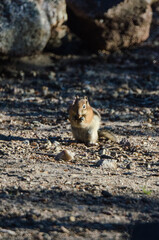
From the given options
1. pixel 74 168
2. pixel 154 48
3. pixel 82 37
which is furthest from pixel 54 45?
pixel 74 168

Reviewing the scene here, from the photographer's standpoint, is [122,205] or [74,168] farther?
[74,168]

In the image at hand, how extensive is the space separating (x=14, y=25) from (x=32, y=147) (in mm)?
4012

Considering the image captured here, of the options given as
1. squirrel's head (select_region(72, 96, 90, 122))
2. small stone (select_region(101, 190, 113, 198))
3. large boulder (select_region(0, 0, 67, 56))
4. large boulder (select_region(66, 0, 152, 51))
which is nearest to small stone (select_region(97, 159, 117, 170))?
small stone (select_region(101, 190, 113, 198))

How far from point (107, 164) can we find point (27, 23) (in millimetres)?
4835

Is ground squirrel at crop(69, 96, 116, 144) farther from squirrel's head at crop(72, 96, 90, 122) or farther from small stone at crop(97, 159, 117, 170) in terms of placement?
small stone at crop(97, 159, 117, 170)

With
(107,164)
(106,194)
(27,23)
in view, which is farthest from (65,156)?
(27,23)

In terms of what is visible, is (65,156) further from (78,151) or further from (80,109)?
(80,109)

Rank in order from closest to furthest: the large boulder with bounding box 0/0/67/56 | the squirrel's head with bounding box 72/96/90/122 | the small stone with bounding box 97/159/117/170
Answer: the small stone with bounding box 97/159/117/170, the squirrel's head with bounding box 72/96/90/122, the large boulder with bounding box 0/0/67/56

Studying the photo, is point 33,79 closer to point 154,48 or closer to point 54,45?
point 54,45

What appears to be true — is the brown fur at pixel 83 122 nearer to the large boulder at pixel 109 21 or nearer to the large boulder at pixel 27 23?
the large boulder at pixel 27 23

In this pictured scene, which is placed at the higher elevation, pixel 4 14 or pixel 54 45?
pixel 4 14

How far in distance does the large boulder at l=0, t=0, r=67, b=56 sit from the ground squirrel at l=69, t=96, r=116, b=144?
345 centimetres

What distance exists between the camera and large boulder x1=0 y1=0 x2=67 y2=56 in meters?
8.36

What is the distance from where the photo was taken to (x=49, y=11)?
28.6 ft
